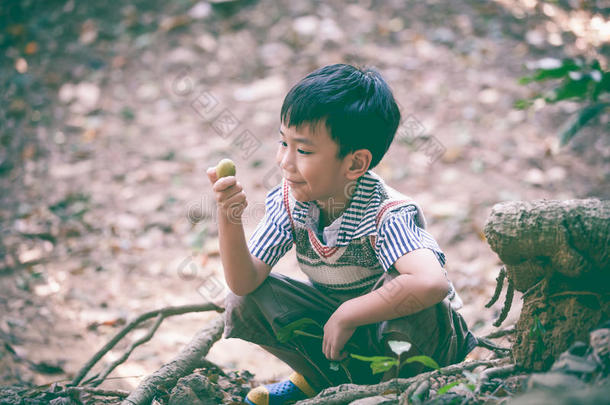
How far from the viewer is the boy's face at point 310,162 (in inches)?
61.2

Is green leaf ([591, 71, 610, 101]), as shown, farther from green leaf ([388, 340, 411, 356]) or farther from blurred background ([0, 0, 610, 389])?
green leaf ([388, 340, 411, 356])

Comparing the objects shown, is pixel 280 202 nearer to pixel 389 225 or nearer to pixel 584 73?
pixel 389 225

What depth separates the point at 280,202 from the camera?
5.79 ft

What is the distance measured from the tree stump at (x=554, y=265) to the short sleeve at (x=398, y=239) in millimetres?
221

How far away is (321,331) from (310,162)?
635 millimetres

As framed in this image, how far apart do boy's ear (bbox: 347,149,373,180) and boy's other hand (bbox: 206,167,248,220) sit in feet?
1.16

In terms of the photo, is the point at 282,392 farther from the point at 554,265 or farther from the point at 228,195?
the point at 554,265

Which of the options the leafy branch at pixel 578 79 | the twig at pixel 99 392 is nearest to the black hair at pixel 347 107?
the leafy branch at pixel 578 79

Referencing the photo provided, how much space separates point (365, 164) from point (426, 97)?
2.98m

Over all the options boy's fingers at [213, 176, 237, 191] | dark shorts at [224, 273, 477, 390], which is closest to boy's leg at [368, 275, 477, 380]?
dark shorts at [224, 273, 477, 390]

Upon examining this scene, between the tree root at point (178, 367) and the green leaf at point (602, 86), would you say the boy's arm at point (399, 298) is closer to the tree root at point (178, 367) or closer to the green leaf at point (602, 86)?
the tree root at point (178, 367)

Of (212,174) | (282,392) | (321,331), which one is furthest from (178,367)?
(212,174)

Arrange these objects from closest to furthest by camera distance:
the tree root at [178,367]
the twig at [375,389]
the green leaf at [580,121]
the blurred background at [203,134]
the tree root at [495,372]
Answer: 1. the tree root at [495,372]
2. the twig at [375,389]
3. the tree root at [178,367]
4. the green leaf at [580,121]
5. the blurred background at [203,134]

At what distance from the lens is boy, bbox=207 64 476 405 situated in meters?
1.53
